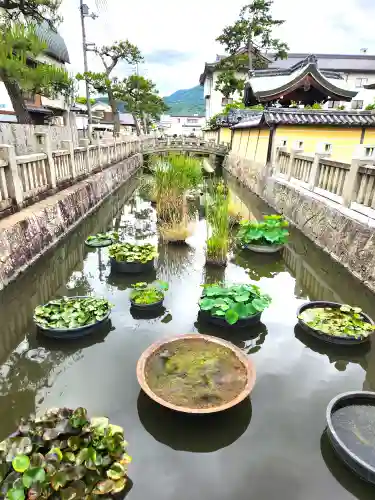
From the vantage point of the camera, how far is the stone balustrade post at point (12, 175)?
437 centimetres

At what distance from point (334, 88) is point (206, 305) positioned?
9929mm

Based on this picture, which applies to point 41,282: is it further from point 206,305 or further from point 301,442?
point 301,442

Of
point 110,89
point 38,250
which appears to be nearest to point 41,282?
point 38,250

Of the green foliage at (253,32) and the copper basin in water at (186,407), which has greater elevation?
the green foliage at (253,32)

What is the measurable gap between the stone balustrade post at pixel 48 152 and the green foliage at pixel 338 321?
5050 mm

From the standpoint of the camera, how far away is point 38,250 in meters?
4.99

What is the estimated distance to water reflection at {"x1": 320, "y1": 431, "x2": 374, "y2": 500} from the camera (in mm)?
1875

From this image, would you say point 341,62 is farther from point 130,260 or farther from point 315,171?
point 130,260

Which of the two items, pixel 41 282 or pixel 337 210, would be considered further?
pixel 337 210

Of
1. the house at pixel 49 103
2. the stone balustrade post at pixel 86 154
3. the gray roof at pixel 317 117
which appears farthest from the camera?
the house at pixel 49 103

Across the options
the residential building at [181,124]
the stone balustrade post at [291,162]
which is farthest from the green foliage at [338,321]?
the residential building at [181,124]

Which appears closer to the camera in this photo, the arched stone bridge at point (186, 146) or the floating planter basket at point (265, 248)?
the floating planter basket at point (265, 248)

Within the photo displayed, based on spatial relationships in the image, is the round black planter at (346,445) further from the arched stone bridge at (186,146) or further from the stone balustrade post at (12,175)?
the arched stone bridge at (186,146)

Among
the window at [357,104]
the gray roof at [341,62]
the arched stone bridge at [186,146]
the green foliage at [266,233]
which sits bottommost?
the green foliage at [266,233]
